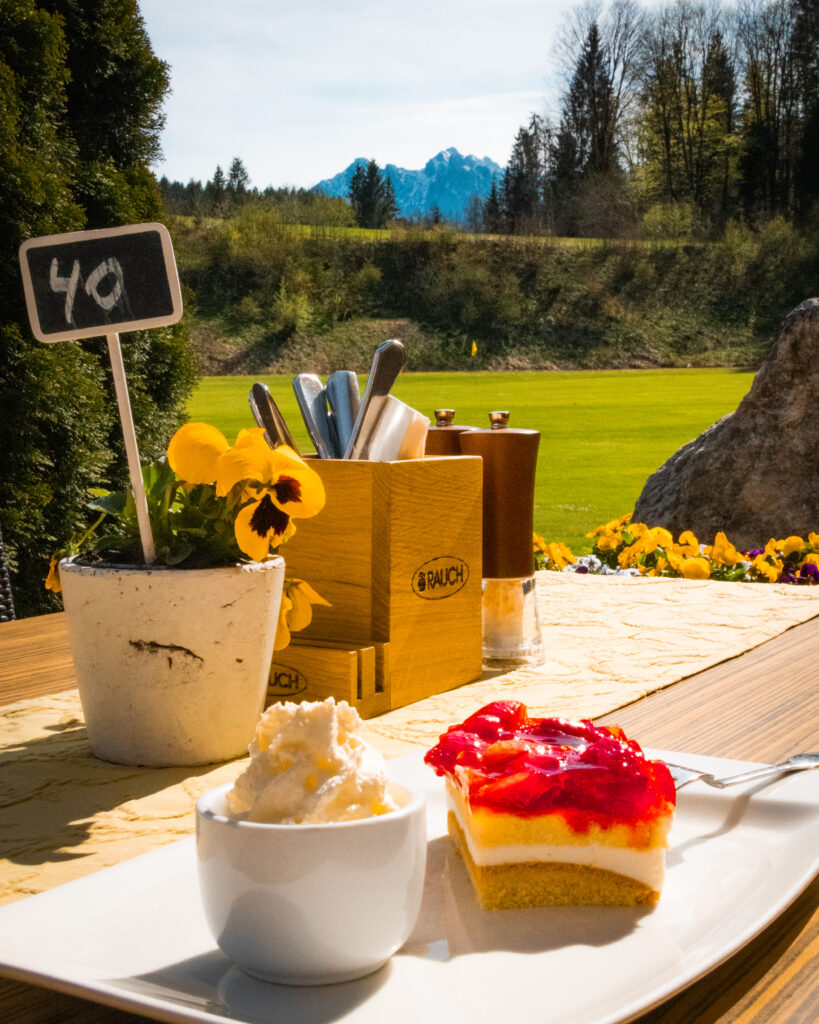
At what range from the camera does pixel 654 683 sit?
39.9 inches

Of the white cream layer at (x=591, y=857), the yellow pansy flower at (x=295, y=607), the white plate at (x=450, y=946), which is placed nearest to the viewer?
the white plate at (x=450, y=946)

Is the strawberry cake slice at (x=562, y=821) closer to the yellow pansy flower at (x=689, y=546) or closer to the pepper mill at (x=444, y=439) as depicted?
the pepper mill at (x=444, y=439)

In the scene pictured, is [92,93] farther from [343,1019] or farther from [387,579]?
[343,1019]

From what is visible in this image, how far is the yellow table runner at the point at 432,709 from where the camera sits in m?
0.65

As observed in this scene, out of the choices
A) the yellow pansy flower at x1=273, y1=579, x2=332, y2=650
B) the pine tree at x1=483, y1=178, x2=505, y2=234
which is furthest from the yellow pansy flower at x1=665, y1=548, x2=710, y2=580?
the pine tree at x1=483, y1=178, x2=505, y2=234

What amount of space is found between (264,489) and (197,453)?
0.06 m

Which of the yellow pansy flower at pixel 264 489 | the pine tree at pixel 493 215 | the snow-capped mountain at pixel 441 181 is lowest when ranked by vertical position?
the yellow pansy flower at pixel 264 489

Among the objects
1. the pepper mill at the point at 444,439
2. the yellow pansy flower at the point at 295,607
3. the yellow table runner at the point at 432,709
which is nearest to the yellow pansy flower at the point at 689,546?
the yellow table runner at the point at 432,709

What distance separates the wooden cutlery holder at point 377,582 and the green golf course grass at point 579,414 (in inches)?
112

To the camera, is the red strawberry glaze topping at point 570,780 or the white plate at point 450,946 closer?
the white plate at point 450,946

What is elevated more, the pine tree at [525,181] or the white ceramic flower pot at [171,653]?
the pine tree at [525,181]

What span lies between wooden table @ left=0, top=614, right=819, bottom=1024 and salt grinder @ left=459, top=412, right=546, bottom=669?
190 mm

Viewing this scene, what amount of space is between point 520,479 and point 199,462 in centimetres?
42

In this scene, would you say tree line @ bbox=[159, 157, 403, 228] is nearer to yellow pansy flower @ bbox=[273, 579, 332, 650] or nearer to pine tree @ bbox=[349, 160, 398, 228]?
pine tree @ bbox=[349, 160, 398, 228]
